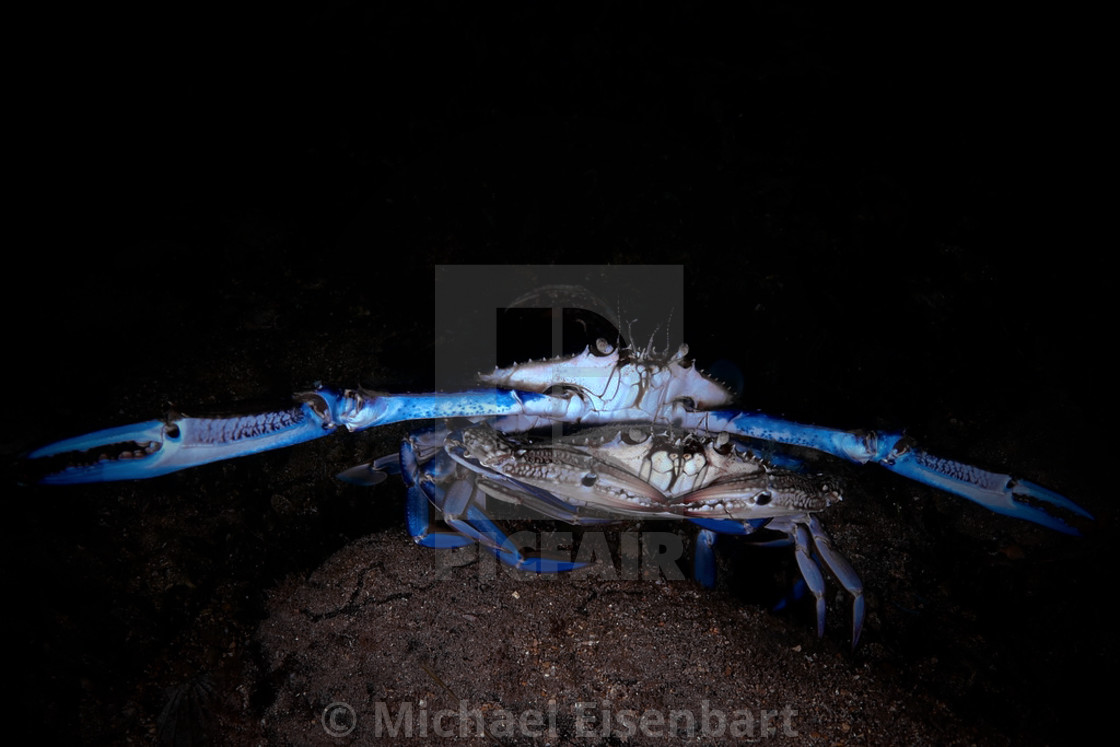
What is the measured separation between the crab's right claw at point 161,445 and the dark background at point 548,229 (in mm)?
1233

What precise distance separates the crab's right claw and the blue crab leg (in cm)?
228

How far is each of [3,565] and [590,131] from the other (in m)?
5.04

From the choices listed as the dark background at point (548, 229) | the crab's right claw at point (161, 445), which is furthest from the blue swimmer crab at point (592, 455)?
the dark background at point (548, 229)

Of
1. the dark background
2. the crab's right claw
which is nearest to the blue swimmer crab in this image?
the crab's right claw

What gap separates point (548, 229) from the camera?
4762mm

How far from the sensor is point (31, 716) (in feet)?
7.66

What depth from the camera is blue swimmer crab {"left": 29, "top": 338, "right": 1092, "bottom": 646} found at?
2.18m

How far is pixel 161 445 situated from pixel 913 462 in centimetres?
355

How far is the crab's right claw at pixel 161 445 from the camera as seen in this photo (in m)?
1.99

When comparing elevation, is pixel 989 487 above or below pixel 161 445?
below

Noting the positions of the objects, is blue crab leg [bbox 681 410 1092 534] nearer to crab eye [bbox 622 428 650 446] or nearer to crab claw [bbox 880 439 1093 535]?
crab claw [bbox 880 439 1093 535]

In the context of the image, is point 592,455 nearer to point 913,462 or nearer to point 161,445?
point 913,462

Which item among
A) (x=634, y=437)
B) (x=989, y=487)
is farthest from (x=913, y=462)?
(x=634, y=437)

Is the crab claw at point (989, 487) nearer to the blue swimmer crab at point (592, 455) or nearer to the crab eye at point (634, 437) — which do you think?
the blue swimmer crab at point (592, 455)
